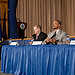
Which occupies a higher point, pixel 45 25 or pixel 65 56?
pixel 45 25

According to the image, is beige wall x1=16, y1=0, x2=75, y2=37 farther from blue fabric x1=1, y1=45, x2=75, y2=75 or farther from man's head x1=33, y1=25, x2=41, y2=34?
blue fabric x1=1, y1=45, x2=75, y2=75

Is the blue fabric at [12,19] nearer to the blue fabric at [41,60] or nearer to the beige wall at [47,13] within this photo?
the beige wall at [47,13]

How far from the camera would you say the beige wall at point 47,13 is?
19.3ft

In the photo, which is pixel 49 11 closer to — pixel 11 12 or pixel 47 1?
pixel 47 1

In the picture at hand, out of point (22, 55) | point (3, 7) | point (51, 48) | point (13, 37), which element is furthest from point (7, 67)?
point (3, 7)

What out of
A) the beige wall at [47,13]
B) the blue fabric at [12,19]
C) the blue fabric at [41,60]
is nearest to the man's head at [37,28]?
the blue fabric at [41,60]

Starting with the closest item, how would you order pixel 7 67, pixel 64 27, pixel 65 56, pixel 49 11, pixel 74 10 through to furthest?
pixel 65 56, pixel 7 67, pixel 74 10, pixel 64 27, pixel 49 11

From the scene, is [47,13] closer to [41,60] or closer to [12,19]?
[12,19]

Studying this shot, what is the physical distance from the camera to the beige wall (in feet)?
19.3

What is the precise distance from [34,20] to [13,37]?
122 centimetres

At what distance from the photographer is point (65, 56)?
7.54 ft

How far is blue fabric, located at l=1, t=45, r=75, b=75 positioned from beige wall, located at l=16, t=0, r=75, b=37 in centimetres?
332

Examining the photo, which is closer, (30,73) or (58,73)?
(58,73)

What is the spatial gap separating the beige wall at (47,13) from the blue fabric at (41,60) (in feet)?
10.9
